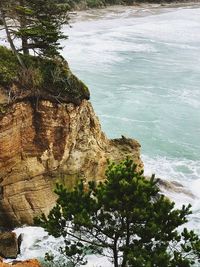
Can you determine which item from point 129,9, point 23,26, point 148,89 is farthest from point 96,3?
point 23,26

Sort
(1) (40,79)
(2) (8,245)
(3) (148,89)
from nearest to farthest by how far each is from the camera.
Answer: (2) (8,245) → (1) (40,79) → (3) (148,89)

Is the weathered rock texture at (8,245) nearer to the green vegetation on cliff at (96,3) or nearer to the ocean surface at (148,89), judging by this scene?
the ocean surface at (148,89)

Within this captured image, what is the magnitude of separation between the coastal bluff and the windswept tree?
6.71 feet

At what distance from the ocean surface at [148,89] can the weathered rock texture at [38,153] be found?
1334 mm

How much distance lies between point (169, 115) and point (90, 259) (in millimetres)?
21394

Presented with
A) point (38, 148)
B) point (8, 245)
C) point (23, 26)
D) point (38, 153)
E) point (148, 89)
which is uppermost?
point (23, 26)

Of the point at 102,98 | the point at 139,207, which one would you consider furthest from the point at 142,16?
the point at 139,207

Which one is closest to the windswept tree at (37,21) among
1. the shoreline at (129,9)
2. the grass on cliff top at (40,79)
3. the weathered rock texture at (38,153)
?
the grass on cliff top at (40,79)

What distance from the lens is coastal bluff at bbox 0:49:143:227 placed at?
1995cm

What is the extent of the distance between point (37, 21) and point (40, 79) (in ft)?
8.38

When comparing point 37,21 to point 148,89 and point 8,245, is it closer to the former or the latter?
point 8,245

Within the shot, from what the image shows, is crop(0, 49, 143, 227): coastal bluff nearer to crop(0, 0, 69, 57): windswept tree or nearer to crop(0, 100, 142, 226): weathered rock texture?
crop(0, 100, 142, 226): weathered rock texture

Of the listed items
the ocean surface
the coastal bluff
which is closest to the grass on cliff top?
the coastal bluff

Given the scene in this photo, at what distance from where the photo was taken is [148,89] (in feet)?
148
